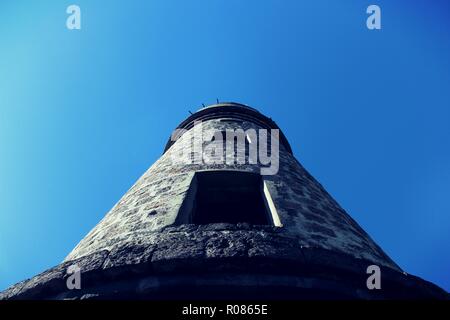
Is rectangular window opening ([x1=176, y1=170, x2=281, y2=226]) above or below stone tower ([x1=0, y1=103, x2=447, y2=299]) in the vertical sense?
above

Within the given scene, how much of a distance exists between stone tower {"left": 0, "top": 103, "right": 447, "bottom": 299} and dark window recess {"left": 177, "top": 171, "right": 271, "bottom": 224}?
0.02m

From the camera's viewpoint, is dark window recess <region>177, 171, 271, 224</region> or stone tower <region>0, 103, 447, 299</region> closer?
stone tower <region>0, 103, 447, 299</region>

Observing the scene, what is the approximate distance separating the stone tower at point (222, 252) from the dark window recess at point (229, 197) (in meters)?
0.02

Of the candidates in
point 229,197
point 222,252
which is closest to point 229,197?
point 229,197

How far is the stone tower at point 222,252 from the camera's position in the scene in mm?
3121

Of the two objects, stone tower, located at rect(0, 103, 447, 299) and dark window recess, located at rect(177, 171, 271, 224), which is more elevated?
dark window recess, located at rect(177, 171, 271, 224)

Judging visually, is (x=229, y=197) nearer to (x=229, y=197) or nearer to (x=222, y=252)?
(x=229, y=197)

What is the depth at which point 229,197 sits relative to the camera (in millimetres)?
5824

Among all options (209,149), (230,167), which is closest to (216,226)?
(230,167)

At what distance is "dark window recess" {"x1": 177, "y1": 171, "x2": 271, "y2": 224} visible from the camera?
560 centimetres

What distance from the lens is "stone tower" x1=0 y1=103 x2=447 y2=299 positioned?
123 inches
